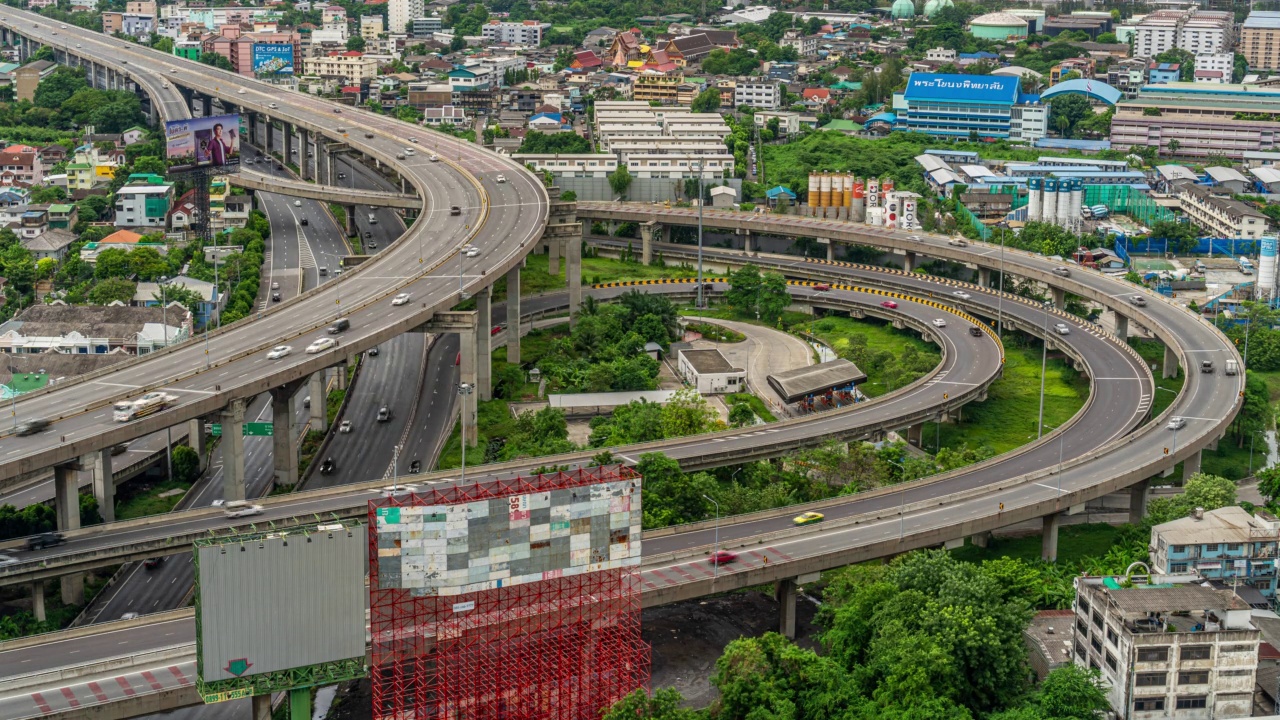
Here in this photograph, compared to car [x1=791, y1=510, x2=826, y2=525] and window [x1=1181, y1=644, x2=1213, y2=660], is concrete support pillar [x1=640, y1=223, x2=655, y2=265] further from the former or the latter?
window [x1=1181, y1=644, x2=1213, y2=660]

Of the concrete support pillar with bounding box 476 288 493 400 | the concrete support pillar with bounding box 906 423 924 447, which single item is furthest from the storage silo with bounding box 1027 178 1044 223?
the concrete support pillar with bounding box 476 288 493 400

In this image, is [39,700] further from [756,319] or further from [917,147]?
[917,147]

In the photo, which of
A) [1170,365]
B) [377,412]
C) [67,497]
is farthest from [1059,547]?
[67,497]

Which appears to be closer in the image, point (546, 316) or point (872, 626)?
point (872, 626)

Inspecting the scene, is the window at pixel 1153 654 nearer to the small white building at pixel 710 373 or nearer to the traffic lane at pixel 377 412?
the traffic lane at pixel 377 412

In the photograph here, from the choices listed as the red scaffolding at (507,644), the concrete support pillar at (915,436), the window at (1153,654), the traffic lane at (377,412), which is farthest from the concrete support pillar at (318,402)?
the window at (1153,654)

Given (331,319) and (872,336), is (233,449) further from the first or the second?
(872,336)

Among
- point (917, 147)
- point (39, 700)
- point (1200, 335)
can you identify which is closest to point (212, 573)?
point (39, 700)
